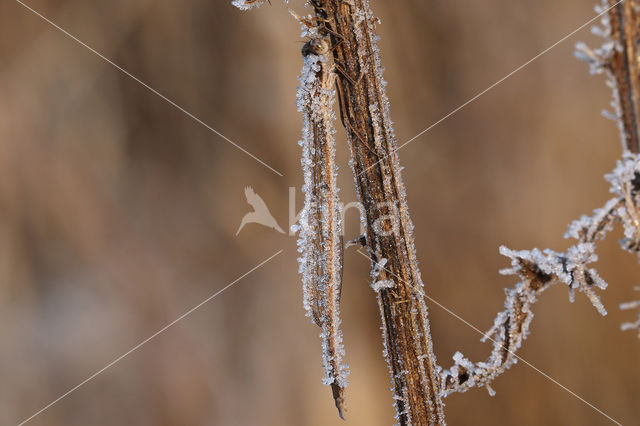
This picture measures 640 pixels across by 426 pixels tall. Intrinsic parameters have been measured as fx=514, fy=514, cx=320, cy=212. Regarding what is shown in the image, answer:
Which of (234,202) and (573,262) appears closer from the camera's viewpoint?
(573,262)

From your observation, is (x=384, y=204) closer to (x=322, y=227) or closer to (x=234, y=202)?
(x=322, y=227)

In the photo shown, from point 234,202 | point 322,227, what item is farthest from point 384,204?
point 234,202

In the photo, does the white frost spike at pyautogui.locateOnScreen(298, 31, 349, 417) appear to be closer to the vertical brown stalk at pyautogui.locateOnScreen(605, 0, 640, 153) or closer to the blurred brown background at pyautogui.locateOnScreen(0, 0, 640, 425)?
the vertical brown stalk at pyautogui.locateOnScreen(605, 0, 640, 153)

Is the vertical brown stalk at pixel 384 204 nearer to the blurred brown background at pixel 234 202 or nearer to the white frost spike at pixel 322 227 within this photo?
the white frost spike at pixel 322 227

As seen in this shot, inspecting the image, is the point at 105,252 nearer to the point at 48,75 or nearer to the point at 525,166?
the point at 48,75

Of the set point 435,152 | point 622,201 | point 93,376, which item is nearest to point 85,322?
point 93,376

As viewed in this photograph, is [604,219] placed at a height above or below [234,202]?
below
